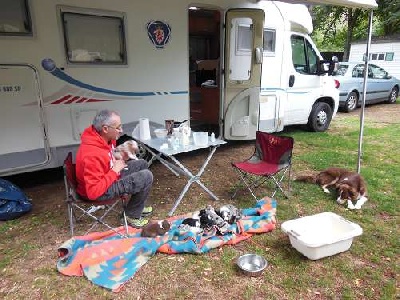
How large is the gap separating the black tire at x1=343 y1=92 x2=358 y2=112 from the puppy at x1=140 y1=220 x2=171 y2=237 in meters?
8.30

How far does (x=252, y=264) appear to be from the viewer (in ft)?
9.04

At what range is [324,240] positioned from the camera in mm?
2748

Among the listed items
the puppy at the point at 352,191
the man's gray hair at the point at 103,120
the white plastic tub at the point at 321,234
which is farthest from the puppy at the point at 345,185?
the man's gray hair at the point at 103,120

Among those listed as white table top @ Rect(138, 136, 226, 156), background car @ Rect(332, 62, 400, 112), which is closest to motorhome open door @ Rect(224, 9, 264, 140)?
white table top @ Rect(138, 136, 226, 156)

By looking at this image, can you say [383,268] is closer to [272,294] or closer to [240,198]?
[272,294]

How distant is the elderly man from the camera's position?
8.83 feet

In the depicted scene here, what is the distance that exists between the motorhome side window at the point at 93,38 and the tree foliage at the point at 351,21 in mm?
11240

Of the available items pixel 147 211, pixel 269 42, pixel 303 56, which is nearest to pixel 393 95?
pixel 303 56

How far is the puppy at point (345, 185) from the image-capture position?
3.83m

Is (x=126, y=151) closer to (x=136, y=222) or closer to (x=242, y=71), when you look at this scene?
(x=136, y=222)

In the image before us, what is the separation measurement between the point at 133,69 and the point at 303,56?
3574mm

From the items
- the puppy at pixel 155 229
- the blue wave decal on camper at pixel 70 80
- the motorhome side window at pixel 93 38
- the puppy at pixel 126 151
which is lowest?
the puppy at pixel 155 229

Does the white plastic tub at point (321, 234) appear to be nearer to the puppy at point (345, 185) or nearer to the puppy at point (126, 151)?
the puppy at point (345, 185)

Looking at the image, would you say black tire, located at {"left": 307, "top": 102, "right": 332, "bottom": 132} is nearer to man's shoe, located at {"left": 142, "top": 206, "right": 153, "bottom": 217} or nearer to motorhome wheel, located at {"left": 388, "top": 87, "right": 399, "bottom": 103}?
man's shoe, located at {"left": 142, "top": 206, "right": 153, "bottom": 217}
